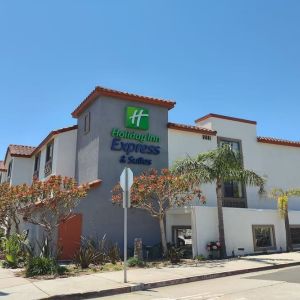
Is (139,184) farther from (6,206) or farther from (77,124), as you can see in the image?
(77,124)

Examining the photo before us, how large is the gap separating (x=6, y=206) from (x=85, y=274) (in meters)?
6.32

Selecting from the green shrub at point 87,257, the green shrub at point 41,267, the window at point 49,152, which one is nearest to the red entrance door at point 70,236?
the green shrub at point 87,257

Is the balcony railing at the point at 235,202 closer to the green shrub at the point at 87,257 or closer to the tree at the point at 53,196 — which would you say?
the green shrub at the point at 87,257

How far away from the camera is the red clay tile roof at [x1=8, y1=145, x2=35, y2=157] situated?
28.0 m

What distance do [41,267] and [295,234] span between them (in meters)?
15.5

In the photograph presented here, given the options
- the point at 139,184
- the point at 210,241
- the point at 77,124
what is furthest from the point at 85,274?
the point at 77,124

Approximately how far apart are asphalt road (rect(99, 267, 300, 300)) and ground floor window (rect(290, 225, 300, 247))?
10704mm

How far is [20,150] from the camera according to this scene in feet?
95.0

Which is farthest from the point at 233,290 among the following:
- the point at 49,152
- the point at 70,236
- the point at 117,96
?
the point at 49,152

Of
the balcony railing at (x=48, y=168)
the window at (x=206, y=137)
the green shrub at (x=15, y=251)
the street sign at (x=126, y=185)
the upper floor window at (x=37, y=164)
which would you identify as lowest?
the green shrub at (x=15, y=251)

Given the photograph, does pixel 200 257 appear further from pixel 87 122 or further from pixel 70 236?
pixel 87 122

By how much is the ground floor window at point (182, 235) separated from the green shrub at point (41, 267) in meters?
8.05

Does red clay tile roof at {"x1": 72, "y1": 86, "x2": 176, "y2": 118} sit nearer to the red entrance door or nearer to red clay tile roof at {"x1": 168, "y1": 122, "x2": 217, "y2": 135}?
red clay tile roof at {"x1": 168, "y1": 122, "x2": 217, "y2": 135}

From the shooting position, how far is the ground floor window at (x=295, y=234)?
22.0 metres
